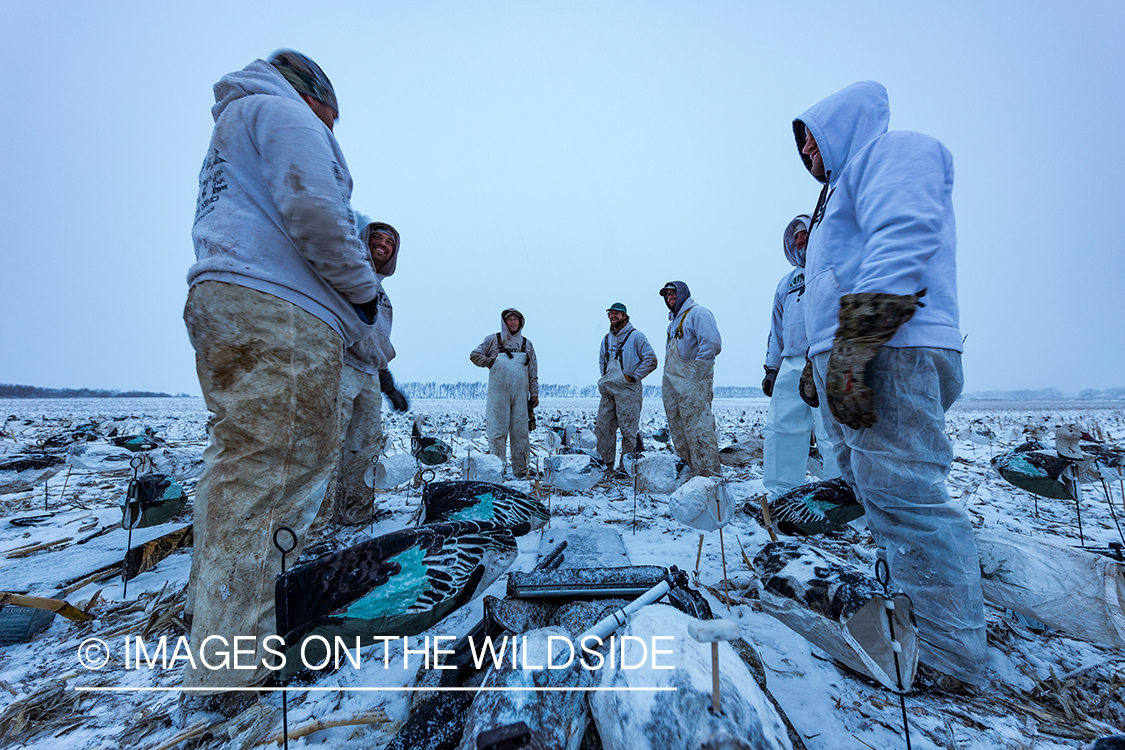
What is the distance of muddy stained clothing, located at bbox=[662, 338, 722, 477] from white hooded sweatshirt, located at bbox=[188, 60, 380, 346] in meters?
3.87

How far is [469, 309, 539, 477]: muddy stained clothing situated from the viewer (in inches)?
210

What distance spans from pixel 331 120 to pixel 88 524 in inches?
168

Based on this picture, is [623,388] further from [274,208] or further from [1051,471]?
[274,208]

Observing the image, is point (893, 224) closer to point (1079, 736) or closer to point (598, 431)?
point (1079, 736)

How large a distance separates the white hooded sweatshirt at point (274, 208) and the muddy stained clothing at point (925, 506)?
2248 millimetres

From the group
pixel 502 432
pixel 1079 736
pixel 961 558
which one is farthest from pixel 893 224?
pixel 502 432

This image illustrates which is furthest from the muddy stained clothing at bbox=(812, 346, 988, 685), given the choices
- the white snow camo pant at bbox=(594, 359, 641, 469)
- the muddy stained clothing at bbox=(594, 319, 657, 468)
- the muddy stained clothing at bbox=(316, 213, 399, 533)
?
the white snow camo pant at bbox=(594, 359, 641, 469)

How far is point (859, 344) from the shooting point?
1.51m

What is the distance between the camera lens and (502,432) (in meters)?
5.33

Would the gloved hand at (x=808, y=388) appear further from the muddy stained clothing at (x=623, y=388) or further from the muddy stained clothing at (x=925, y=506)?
the muddy stained clothing at (x=623, y=388)

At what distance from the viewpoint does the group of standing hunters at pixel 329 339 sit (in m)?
1.38

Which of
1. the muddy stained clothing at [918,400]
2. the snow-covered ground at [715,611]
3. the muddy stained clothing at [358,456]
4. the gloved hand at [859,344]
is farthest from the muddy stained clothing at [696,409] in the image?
the muddy stained clothing at [358,456]

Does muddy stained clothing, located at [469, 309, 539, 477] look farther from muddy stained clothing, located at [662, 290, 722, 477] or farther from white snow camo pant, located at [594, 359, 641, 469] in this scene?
muddy stained clothing, located at [662, 290, 722, 477]

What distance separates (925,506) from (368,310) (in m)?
2.48
